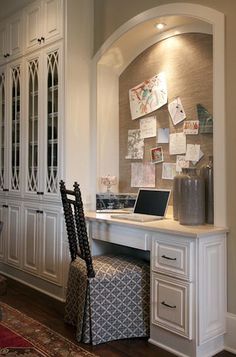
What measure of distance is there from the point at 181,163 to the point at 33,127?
157cm

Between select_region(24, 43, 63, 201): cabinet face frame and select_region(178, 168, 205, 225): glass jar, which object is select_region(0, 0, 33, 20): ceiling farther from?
select_region(178, 168, 205, 225): glass jar

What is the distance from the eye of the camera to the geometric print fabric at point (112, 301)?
2.49 m

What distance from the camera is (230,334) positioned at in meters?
2.42

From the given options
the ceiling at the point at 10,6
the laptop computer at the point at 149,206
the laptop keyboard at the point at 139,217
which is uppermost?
the ceiling at the point at 10,6

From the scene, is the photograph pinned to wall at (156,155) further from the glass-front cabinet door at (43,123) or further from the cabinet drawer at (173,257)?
the cabinet drawer at (173,257)

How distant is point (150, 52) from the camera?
3.32 m

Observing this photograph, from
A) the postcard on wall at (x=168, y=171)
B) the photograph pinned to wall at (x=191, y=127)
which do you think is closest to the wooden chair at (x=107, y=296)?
the postcard on wall at (x=168, y=171)

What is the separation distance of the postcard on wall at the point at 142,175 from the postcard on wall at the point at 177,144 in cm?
29

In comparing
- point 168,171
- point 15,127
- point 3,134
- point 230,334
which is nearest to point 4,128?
point 3,134

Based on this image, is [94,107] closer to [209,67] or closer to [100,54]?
[100,54]

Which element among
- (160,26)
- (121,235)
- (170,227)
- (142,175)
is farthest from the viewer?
(142,175)

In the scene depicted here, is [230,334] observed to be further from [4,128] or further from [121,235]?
[4,128]

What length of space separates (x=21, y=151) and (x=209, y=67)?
2.04 metres

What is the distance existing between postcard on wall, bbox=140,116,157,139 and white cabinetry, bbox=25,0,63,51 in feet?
3.53
